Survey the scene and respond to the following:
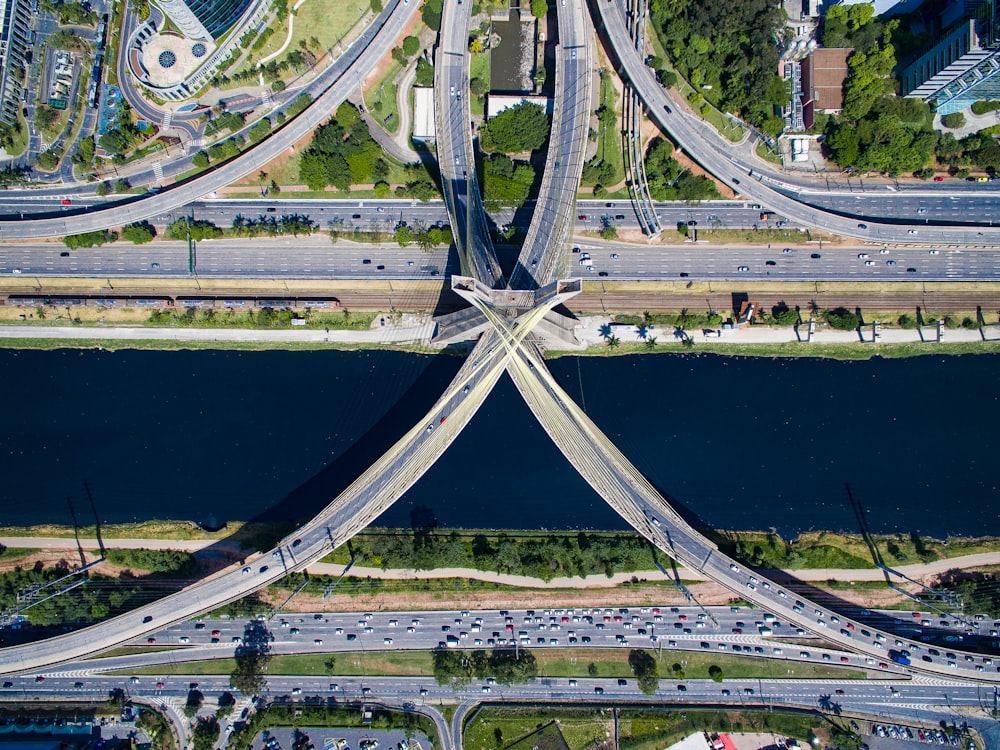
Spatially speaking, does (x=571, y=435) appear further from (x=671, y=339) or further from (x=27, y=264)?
(x=27, y=264)

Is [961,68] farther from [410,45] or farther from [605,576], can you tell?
[605,576]

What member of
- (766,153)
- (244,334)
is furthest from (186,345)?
(766,153)

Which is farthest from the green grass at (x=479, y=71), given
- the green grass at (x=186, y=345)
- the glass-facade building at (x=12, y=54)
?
the glass-facade building at (x=12, y=54)

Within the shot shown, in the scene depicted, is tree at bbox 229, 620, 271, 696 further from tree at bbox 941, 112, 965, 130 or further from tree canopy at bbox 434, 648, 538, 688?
tree at bbox 941, 112, 965, 130

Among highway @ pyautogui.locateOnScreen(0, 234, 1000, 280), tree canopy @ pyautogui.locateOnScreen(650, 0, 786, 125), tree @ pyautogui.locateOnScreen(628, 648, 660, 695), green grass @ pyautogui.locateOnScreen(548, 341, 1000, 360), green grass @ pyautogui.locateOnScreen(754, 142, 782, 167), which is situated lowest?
tree @ pyautogui.locateOnScreen(628, 648, 660, 695)

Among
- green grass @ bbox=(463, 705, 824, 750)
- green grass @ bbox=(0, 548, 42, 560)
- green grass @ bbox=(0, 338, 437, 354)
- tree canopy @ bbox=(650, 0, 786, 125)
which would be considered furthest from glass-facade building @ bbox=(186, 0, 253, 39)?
green grass @ bbox=(463, 705, 824, 750)

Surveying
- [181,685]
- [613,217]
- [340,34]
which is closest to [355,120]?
[340,34]
